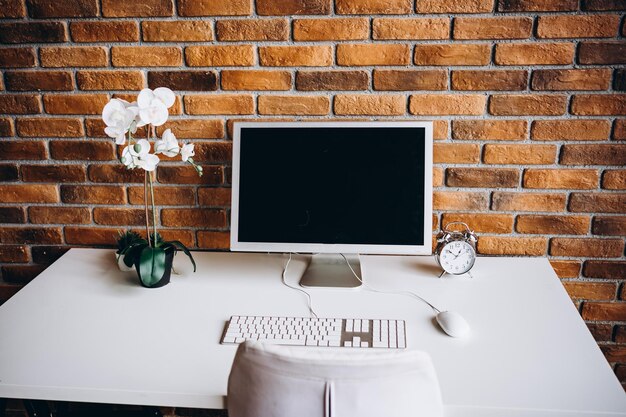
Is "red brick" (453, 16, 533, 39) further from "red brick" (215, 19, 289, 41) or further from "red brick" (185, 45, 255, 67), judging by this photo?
"red brick" (185, 45, 255, 67)

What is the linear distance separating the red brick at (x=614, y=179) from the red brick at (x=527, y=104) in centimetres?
26

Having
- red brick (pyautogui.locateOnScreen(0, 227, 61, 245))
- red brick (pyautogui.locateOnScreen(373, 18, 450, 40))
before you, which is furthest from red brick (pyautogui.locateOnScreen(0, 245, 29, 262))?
red brick (pyautogui.locateOnScreen(373, 18, 450, 40))

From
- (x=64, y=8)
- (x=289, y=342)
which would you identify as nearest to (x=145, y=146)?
(x=64, y=8)

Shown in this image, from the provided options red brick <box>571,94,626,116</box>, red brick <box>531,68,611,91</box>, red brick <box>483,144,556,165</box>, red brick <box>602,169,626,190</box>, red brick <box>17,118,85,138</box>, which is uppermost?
red brick <box>531,68,611,91</box>

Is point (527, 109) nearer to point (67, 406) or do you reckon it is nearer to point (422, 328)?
point (422, 328)

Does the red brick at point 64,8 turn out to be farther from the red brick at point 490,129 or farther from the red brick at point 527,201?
the red brick at point 527,201

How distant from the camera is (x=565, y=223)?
1.72 metres

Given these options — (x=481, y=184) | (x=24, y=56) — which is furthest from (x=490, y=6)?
(x=24, y=56)

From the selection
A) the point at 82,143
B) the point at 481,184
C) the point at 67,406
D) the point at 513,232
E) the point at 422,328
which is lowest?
the point at 67,406

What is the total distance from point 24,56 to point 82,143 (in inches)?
13.4

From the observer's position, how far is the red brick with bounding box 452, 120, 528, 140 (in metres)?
1.66

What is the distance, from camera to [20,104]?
5.85 ft

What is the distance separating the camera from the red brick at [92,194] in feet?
6.02

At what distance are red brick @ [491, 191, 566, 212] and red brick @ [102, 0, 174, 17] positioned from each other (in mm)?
1244
